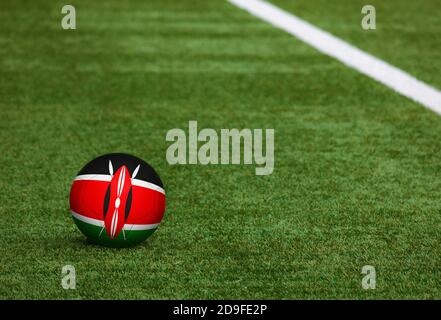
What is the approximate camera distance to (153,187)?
5.18m

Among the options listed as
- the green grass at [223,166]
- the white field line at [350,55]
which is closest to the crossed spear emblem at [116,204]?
the green grass at [223,166]

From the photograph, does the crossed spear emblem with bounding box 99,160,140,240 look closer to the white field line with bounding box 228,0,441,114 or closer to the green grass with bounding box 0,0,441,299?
the green grass with bounding box 0,0,441,299

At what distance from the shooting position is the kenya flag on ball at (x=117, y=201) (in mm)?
5078

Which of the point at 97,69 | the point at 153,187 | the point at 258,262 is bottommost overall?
the point at 258,262

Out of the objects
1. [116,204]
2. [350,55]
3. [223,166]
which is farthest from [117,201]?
[350,55]

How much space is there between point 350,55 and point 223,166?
4.31 meters

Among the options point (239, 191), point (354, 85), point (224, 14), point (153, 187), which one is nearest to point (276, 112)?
point (354, 85)

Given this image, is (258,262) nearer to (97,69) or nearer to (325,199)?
(325,199)

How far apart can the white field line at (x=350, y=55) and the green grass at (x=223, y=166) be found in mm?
166

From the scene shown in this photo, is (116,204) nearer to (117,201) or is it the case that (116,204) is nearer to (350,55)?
(117,201)

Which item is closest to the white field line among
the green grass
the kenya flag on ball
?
the green grass

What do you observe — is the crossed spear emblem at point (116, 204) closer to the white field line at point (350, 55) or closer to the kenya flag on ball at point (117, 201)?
the kenya flag on ball at point (117, 201)

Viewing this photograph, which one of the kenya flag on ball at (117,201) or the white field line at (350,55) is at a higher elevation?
the white field line at (350,55)

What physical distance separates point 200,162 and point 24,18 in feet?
21.6
